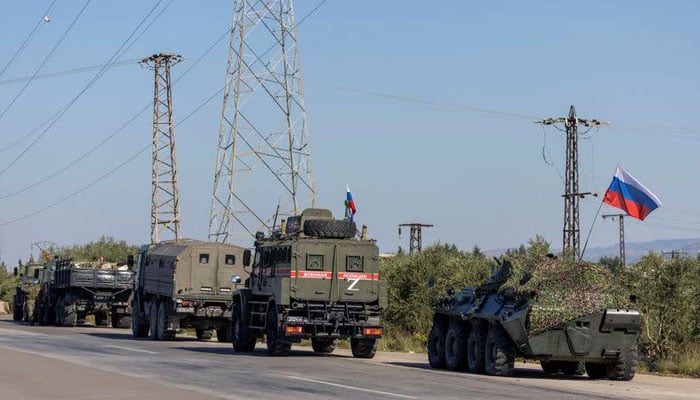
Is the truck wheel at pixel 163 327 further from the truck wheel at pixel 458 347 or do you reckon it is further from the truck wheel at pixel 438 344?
the truck wheel at pixel 458 347

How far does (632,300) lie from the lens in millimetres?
23859

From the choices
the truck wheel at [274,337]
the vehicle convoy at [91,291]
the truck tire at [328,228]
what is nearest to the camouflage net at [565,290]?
the truck tire at [328,228]

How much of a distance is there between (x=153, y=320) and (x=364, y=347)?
38.5ft

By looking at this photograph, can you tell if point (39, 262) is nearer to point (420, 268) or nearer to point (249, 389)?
point (420, 268)

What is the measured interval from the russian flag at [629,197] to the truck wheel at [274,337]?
8.50 meters

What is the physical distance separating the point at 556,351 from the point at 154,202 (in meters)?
41.1

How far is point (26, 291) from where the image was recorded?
60.0m

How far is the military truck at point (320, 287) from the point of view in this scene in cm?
2991

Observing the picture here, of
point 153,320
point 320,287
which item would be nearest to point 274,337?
point 320,287

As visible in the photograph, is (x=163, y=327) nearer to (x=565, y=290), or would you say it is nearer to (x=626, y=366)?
(x=565, y=290)

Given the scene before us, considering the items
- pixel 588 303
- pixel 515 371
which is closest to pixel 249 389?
pixel 588 303

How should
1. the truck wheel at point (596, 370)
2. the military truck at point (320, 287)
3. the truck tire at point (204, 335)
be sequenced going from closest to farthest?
the truck wheel at point (596, 370)
the military truck at point (320, 287)
the truck tire at point (204, 335)

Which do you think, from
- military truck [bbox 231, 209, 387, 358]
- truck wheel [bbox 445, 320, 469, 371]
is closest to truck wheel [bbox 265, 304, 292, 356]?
military truck [bbox 231, 209, 387, 358]

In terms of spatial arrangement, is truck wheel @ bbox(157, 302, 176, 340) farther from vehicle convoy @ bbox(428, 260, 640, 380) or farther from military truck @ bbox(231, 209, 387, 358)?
vehicle convoy @ bbox(428, 260, 640, 380)
